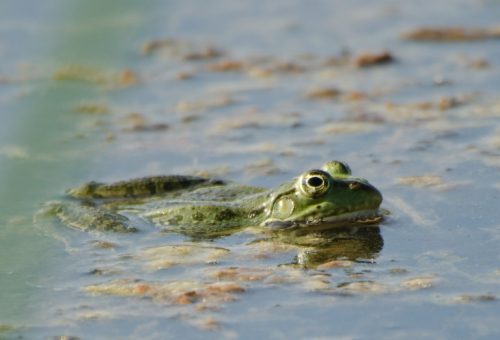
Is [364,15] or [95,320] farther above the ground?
[364,15]

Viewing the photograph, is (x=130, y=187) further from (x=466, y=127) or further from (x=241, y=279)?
(x=466, y=127)

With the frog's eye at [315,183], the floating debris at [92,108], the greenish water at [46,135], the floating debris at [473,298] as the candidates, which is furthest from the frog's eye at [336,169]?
the floating debris at [92,108]

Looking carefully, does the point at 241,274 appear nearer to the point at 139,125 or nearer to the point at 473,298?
the point at 473,298

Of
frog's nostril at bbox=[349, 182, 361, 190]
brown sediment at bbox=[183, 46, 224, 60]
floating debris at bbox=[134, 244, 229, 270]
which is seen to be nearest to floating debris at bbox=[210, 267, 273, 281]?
floating debris at bbox=[134, 244, 229, 270]

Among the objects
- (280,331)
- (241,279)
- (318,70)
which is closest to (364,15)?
(318,70)

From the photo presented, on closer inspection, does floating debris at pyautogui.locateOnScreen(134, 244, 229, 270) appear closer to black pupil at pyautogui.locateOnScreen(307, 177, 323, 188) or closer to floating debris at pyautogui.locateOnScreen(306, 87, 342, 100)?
black pupil at pyautogui.locateOnScreen(307, 177, 323, 188)

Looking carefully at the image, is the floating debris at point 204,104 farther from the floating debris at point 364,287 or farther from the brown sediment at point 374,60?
the floating debris at point 364,287

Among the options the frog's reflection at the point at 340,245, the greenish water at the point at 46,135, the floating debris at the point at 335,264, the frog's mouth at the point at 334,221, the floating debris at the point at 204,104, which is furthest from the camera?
the floating debris at the point at 204,104

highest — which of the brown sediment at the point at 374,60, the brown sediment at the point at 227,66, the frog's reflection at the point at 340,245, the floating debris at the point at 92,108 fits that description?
the brown sediment at the point at 227,66
